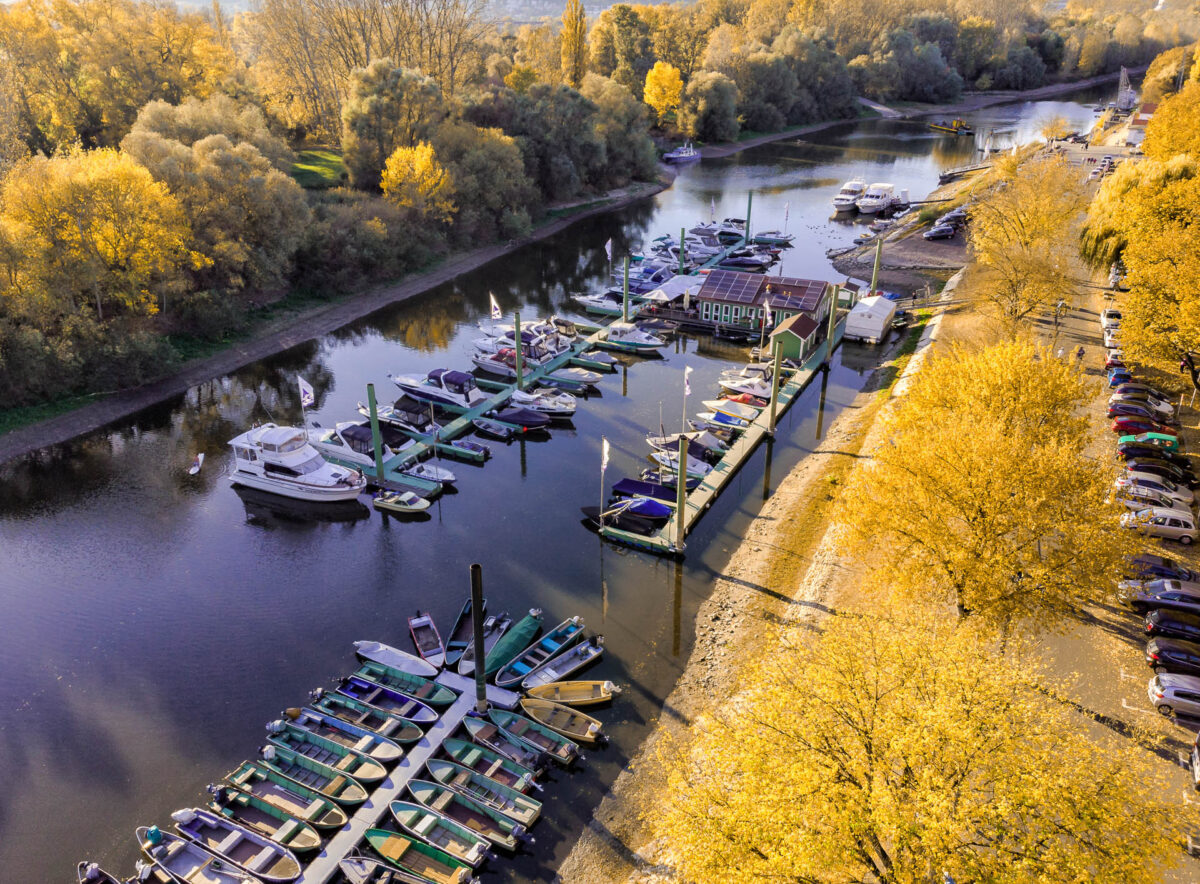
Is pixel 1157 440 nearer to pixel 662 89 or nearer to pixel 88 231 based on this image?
pixel 88 231

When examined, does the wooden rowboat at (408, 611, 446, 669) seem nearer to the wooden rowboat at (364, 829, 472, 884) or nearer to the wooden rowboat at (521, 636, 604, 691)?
the wooden rowboat at (521, 636, 604, 691)

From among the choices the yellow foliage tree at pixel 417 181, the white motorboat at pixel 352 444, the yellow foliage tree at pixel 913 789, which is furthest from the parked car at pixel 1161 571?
the yellow foliage tree at pixel 417 181

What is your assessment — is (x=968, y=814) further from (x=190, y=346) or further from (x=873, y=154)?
(x=873, y=154)

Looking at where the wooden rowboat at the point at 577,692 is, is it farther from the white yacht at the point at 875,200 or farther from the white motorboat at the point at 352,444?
the white yacht at the point at 875,200

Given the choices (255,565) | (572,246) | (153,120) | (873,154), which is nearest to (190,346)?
(153,120)

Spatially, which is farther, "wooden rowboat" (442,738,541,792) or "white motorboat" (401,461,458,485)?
"white motorboat" (401,461,458,485)

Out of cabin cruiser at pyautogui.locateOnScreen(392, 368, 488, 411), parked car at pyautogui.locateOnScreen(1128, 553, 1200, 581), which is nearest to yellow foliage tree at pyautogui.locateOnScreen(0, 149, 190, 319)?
cabin cruiser at pyautogui.locateOnScreen(392, 368, 488, 411)
